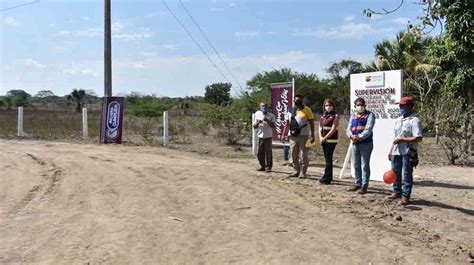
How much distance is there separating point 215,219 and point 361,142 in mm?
3383

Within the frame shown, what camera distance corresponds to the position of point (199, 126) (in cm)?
2447

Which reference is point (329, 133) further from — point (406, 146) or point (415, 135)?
point (415, 135)

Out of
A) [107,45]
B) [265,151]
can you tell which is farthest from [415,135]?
[107,45]

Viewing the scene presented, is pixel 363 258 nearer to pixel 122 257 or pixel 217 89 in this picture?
pixel 122 257

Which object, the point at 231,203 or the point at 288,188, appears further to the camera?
the point at 288,188

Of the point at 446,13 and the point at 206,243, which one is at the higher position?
the point at 446,13

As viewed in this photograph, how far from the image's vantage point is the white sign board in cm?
1096

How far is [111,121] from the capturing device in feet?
65.5

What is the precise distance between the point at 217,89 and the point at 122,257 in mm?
55038

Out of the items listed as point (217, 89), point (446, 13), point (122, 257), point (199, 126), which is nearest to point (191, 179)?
point (122, 257)

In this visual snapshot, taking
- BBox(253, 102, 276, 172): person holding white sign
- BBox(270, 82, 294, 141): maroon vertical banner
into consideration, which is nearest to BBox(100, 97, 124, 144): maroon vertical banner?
BBox(270, 82, 294, 141): maroon vertical banner

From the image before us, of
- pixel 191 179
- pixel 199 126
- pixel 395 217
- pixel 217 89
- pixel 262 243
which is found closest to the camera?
pixel 262 243

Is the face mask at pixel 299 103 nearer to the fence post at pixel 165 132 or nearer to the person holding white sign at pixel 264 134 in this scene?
the person holding white sign at pixel 264 134

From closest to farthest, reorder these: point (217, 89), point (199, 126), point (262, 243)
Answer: point (262, 243) < point (199, 126) < point (217, 89)
